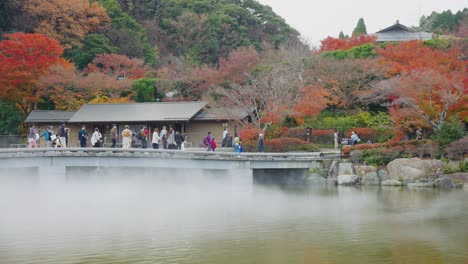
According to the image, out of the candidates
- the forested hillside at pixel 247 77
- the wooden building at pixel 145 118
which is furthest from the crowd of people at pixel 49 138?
the forested hillside at pixel 247 77

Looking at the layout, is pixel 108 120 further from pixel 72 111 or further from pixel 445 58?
pixel 445 58

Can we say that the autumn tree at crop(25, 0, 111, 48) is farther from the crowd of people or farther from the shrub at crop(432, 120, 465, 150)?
the shrub at crop(432, 120, 465, 150)

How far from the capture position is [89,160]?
93.0 ft

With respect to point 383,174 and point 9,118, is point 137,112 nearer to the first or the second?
point 9,118

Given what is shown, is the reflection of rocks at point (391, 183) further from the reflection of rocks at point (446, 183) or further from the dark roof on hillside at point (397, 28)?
the dark roof on hillside at point (397, 28)

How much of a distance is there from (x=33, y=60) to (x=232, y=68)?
→ 1228 centimetres

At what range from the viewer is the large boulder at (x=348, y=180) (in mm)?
28734

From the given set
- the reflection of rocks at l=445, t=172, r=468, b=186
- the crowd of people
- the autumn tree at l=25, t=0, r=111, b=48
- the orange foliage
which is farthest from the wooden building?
the orange foliage

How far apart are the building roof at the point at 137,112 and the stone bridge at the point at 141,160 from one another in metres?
9.35

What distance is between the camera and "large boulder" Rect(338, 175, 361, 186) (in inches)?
1131

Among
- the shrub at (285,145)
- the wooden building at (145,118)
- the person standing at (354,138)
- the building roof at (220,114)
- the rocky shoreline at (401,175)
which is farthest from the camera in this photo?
the wooden building at (145,118)

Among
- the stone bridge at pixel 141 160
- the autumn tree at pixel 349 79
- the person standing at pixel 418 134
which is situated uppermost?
the autumn tree at pixel 349 79

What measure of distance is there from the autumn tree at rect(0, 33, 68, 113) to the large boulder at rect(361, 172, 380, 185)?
72.9 feet

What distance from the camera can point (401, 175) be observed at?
2823cm
